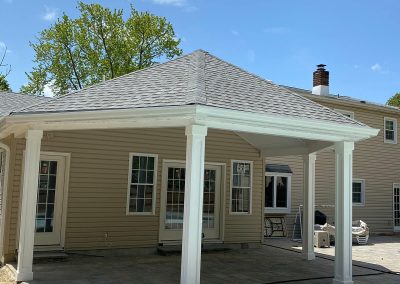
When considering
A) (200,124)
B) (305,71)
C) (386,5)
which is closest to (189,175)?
(200,124)

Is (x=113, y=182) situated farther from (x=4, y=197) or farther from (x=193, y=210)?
(x=193, y=210)

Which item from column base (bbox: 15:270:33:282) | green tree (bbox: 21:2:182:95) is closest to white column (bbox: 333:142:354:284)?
column base (bbox: 15:270:33:282)

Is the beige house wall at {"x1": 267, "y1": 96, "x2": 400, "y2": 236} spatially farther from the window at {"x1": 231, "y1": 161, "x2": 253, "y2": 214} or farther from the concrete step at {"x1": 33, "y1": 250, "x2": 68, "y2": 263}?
the concrete step at {"x1": 33, "y1": 250, "x2": 68, "y2": 263}

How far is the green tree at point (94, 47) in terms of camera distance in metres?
29.8

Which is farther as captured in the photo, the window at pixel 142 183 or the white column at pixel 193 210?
the window at pixel 142 183

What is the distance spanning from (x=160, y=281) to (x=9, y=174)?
391 cm

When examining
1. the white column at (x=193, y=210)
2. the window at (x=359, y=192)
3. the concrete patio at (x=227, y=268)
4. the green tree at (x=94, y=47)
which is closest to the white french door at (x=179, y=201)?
the concrete patio at (x=227, y=268)

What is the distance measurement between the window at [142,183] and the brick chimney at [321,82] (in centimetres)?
926

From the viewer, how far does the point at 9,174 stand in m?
8.66

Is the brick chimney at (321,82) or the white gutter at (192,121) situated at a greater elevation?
the brick chimney at (321,82)

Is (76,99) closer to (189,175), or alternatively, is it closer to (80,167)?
(189,175)

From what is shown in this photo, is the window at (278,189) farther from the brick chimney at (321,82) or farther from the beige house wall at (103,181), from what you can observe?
the beige house wall at (103,181)

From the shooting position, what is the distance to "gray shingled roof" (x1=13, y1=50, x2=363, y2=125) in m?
6.07

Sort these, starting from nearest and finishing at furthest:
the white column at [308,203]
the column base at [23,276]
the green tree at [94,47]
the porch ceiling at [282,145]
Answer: the column base at [23,276]
the porch ceiling at [282,145]
the white column at [308,203]
the green tree at [94,47]
